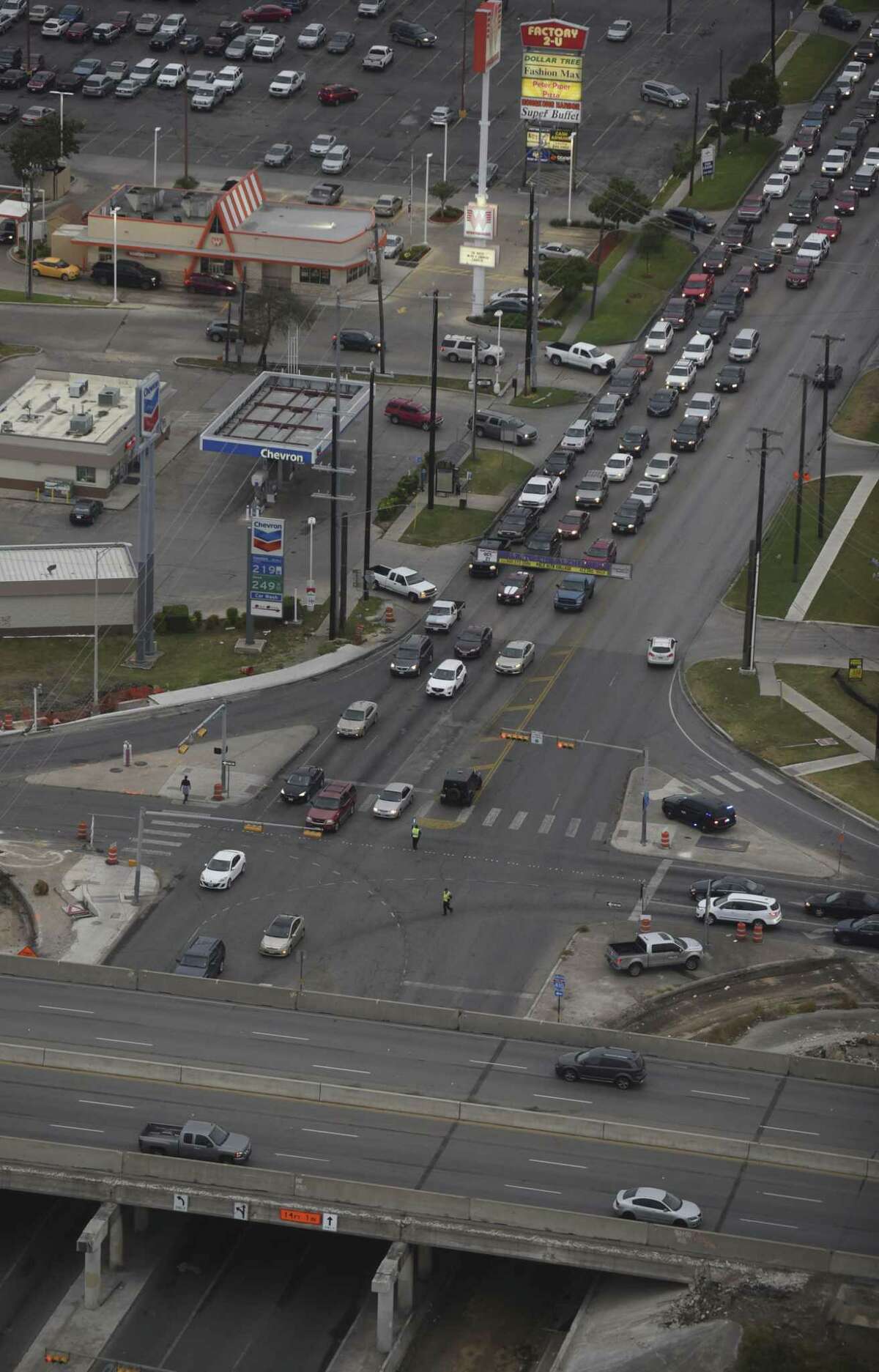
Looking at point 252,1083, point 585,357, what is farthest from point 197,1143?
point 585,357

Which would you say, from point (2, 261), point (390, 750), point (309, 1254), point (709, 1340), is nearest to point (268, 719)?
point (390, 750)

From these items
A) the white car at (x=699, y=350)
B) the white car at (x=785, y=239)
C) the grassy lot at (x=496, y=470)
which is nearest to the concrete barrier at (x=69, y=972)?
the grassy lot at (x=496, y=470)

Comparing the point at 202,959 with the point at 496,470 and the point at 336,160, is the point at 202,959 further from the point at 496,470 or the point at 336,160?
the point at 336,160

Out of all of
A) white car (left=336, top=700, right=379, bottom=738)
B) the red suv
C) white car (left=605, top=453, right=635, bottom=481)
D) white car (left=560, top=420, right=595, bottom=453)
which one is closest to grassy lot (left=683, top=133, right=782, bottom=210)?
white car (left=560, top=420, right=595, bottom=453)

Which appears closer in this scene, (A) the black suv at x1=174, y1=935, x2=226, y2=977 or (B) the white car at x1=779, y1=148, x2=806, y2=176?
(A) the black suv at x1=174, y1=935, x2=226, y2=977

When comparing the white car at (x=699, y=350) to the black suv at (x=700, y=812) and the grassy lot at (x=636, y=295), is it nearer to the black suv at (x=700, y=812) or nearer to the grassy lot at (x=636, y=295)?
the grassy lot at (x=636, y=295)

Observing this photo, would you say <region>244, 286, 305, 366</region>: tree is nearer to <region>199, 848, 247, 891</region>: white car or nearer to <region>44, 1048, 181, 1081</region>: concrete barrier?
<region>199, 848, 247, 891</region>: white car
